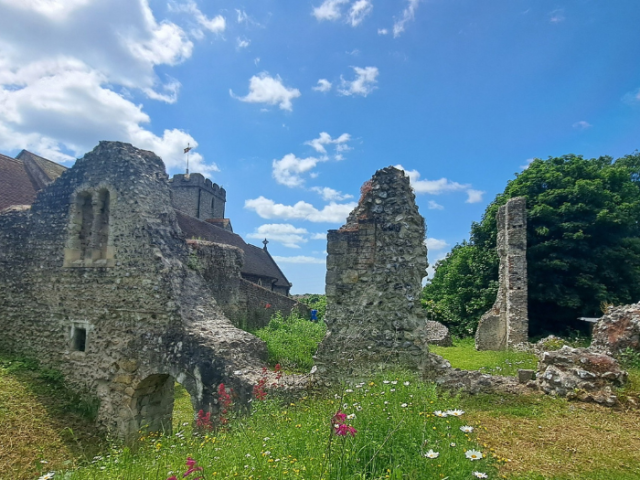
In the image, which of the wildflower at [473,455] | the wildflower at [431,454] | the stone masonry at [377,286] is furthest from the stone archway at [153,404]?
the wildflower at [473,455]

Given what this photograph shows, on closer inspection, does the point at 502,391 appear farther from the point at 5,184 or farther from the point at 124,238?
the point at 5,184

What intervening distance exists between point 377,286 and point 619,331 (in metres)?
6.51

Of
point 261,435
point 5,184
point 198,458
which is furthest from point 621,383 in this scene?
point 5,184

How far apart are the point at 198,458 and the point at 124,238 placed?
17.4 feet

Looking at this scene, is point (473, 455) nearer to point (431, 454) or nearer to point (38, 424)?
point (431, 454)

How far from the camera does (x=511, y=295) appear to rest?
15.6m

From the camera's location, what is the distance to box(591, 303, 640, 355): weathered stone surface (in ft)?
28.7

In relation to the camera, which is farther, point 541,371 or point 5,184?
point 5,184

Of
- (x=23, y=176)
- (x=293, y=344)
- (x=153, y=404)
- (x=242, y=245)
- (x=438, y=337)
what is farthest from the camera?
(x=242, y=245)

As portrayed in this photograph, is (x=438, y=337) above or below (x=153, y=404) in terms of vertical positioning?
above

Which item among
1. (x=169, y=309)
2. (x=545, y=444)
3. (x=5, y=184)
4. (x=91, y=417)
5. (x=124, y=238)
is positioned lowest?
(x=91, y=417)

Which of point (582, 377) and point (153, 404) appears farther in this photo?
point (153, 404)

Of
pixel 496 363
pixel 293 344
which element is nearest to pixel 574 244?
pixel 496 363

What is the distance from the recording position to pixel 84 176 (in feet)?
28.1
